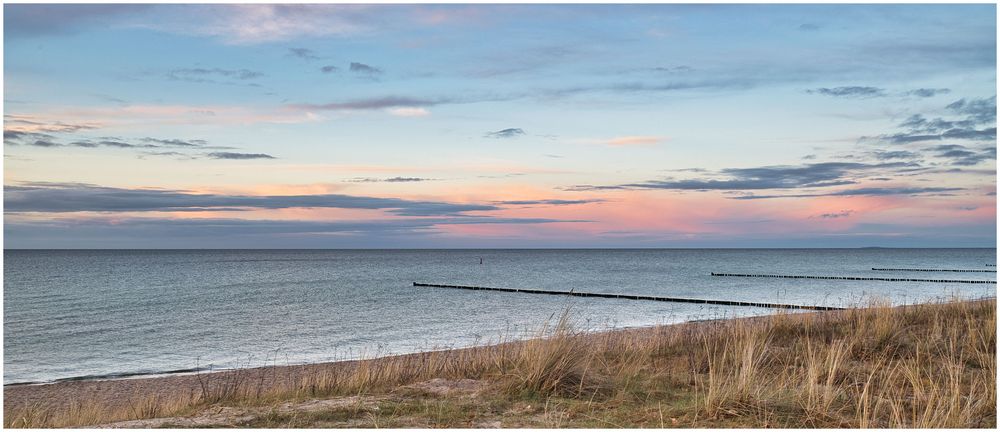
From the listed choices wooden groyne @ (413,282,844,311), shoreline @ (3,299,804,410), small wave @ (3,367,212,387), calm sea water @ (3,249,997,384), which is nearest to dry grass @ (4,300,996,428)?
shoreline @ (3,299,804,410)

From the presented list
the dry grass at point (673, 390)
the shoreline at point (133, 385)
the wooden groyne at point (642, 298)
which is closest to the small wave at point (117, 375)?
the shoreline at point (133, 385)

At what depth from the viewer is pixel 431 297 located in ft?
168

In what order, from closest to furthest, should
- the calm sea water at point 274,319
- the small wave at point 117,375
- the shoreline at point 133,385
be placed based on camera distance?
the shoreline at point 133,385 → the small wave at point 117,375 → the calm sea water at point 274,319

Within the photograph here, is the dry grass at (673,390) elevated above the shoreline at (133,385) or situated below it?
above

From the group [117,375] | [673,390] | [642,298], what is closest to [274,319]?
[117,375]

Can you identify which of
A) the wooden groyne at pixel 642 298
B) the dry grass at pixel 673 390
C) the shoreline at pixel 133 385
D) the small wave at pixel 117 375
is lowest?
the wooden groyne at pixel 642 298

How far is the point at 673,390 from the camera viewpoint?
9.48m

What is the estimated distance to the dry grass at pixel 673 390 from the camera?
7.67 m

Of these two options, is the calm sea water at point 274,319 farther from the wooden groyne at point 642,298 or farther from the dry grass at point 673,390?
the dry grass at point 673,390

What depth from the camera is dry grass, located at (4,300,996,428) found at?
7668mm

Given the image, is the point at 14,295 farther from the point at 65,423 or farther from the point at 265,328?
the point at 65,423

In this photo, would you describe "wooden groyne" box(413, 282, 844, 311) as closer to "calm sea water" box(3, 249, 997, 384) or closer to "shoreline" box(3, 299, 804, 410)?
"calm sea water" box(3, 249, 997, 384)

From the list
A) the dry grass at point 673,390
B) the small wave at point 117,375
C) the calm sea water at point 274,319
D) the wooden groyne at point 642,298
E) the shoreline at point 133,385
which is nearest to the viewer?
Answer: the dry grass at point 673,390

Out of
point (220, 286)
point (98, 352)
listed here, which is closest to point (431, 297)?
point (220, 286)
